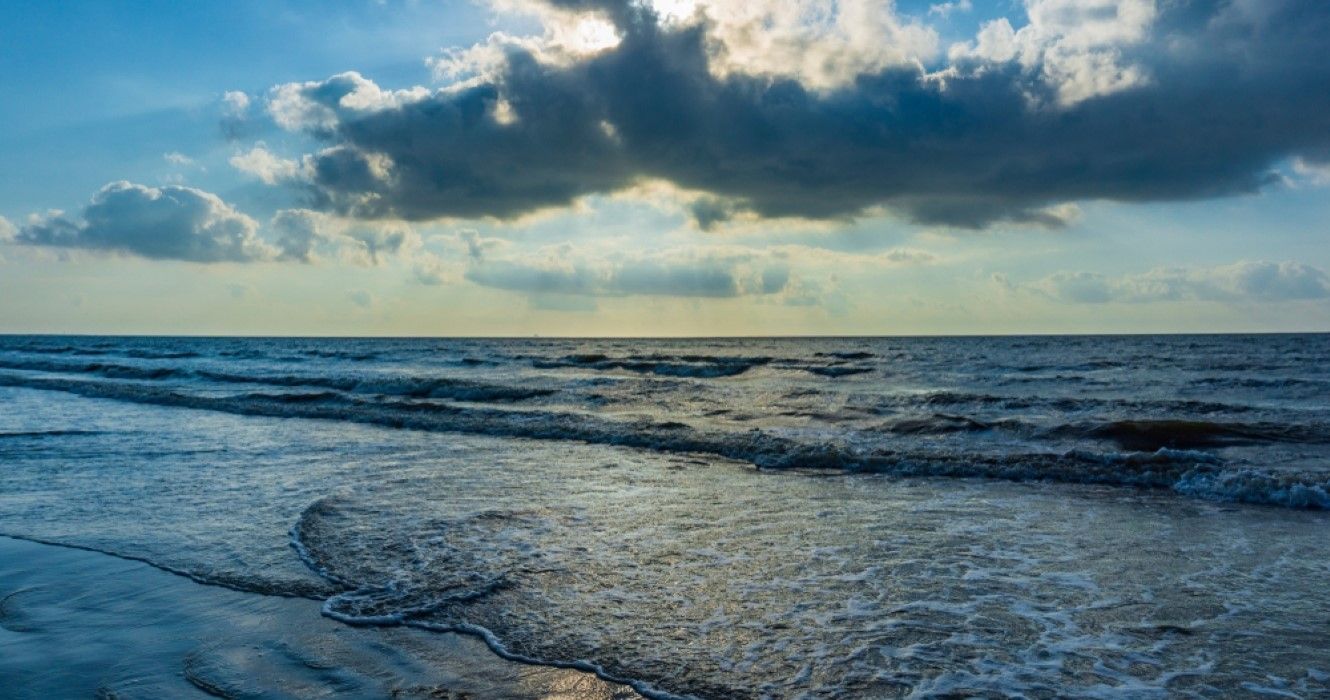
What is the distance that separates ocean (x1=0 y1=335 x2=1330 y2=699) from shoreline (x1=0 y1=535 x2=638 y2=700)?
278 mm

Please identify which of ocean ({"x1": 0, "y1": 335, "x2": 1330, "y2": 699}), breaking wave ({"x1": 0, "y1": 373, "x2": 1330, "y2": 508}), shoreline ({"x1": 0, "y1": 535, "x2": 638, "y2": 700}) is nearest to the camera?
shoreline ({"x1": 0, "y1": 535, "x2": 638, "y2": 700})

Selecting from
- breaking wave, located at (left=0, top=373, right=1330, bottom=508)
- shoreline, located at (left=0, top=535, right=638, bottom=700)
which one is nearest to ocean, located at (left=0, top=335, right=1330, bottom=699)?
breaking wave, located at (left=0, top=373, right=1330, bottom=508)

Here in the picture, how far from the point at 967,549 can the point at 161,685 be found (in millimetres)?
7262

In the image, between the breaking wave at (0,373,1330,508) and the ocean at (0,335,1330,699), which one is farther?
the breaking wave at (0,373,1330,508)

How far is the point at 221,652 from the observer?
5.46 m

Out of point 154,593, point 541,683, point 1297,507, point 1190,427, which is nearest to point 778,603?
point 541,683

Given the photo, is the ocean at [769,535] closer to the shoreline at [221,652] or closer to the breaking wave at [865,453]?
the breaking wave at [865,453]

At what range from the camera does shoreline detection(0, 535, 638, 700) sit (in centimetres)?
491

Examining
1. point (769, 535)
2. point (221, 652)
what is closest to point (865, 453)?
point (769, 535)

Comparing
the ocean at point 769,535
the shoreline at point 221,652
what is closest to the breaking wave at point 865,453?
the ocean at point 769,535

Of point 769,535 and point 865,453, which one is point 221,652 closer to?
point 769,535

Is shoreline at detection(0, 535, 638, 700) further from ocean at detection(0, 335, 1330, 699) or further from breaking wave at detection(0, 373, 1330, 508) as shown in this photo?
breaking wave at detection(0, 373, 1330, 508)

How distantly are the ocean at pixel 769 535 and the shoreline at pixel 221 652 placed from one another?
0.91 feet

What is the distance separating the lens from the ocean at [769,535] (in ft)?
18.1
